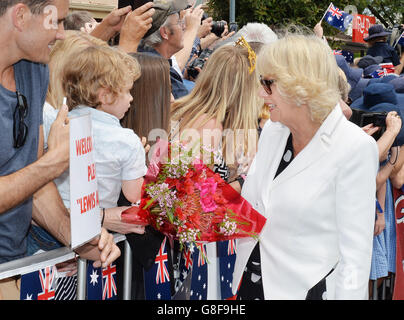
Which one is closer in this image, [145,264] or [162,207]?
[162,207]

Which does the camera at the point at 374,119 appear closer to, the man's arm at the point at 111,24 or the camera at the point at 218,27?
the man's arm at the point at 111,24

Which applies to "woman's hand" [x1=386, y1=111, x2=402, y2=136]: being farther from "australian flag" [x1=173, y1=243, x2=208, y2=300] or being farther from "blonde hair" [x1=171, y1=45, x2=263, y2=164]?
"australian flag" [x1=173, y1=243, x2=208, y2=300]

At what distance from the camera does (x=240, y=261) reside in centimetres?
289

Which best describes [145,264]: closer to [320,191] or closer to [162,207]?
[162,207]

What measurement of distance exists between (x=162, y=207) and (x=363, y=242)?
969mm

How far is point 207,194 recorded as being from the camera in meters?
2.58

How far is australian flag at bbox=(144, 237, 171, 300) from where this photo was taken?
2949mm

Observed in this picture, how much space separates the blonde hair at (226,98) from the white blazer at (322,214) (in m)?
0.86

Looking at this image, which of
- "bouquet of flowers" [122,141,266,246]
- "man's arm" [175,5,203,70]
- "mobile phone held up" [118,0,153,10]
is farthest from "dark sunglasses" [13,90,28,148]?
"man's arm" [175,5,203,70]

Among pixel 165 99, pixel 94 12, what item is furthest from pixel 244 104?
pixel 94 12

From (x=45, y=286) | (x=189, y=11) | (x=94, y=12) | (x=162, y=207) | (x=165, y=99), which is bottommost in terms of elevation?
(x=45, y=286)

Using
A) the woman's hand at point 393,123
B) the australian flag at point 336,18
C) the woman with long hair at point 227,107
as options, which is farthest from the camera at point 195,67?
the australian flag at point 336,18

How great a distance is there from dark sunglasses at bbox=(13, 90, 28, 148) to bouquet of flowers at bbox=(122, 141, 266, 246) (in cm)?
64
